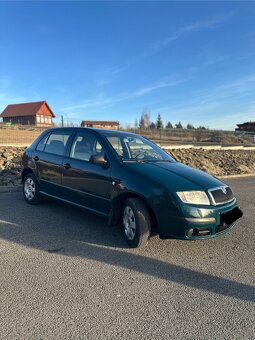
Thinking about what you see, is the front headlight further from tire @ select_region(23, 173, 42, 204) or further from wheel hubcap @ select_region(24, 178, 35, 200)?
wheel hubcap @ select_region(24, 178, 35, 200)

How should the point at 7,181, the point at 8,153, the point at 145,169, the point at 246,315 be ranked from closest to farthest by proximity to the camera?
the point at 246,315
the point at 145,169
the point at 7,181
the point at 8,153

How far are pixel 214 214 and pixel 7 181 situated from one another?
22.8 ft

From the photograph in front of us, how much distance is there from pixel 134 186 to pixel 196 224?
0.98m

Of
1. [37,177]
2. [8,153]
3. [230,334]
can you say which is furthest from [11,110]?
[230,334]

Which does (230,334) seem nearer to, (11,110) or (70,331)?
(70,331)

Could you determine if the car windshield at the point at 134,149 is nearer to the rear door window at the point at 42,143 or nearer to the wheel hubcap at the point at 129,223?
the wheel hubcap at the point at 129,223

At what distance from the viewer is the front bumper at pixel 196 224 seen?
448 cm

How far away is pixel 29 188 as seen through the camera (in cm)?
733

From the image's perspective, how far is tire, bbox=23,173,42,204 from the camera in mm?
7102

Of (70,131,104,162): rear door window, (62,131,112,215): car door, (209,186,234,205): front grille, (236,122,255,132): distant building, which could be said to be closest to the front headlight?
(209,186,234,205): front grille

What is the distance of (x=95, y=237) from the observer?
5.34 meters

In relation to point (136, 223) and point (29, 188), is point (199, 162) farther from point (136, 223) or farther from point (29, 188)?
point (136, 223)

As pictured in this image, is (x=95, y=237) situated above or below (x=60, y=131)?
below

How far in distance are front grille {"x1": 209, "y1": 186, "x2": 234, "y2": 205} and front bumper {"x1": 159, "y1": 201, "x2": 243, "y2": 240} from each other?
4.2 inches
